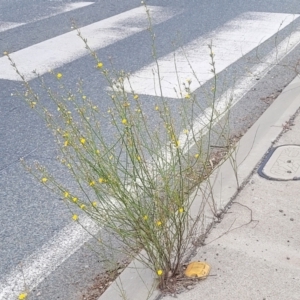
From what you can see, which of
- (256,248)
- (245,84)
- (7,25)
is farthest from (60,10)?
(256,248)

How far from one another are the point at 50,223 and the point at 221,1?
6752mm

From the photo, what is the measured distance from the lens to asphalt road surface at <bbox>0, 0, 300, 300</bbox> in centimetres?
A: 344

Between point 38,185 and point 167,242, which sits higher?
point 167,242

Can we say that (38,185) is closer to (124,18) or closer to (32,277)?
(32,277)

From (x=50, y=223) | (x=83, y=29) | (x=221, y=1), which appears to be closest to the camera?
(x=50, y=223)

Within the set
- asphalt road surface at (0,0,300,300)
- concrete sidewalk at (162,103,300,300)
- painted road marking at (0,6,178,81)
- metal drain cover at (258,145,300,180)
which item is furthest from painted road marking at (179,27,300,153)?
painted road marking at (0,6,178,81)

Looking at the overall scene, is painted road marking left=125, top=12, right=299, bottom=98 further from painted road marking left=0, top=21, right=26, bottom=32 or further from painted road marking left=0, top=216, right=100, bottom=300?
painted road marking left=0, top=21, right=26, bottom=32

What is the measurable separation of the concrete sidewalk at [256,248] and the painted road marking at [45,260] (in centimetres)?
65

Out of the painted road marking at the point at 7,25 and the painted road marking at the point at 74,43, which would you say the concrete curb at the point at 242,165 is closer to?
the painted road marking at the point at 74,43

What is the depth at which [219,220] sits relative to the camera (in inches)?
139

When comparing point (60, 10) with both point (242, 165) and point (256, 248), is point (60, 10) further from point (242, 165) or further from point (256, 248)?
point (256, 248)

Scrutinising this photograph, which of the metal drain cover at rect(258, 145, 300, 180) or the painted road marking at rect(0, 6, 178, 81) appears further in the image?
the painted road marking at rect(0, 6, 178, 81)

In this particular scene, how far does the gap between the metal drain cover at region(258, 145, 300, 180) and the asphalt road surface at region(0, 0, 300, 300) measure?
0.72m

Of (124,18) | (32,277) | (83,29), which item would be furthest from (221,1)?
(32,277)
